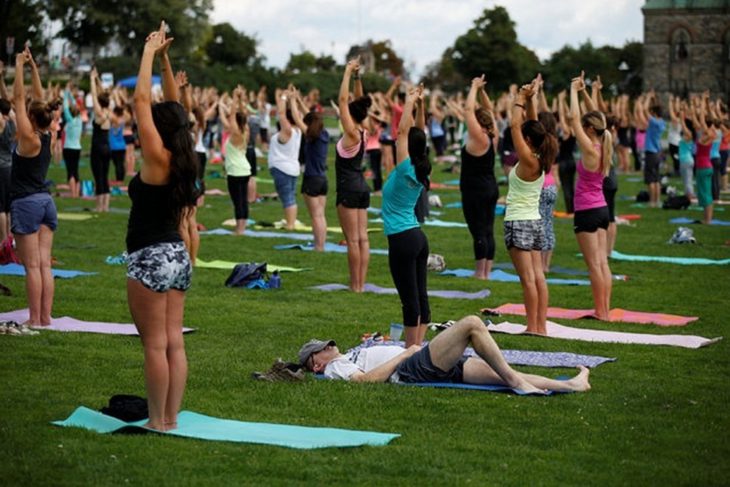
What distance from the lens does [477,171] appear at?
1655 centimetres

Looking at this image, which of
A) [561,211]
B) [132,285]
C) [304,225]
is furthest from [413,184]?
[561,211]

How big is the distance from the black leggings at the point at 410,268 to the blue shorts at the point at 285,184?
32.4 feet

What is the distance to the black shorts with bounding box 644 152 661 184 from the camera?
28020 mm

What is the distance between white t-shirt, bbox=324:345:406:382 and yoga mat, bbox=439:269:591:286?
268 inches

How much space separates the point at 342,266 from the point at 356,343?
6.06 metres

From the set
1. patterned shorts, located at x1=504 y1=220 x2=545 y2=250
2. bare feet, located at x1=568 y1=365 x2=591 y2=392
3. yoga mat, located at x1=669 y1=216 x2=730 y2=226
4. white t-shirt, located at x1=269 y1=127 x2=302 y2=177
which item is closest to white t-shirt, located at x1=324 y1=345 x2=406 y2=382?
bare feet, located at x1=568 y1=365 x2=591 y2=392

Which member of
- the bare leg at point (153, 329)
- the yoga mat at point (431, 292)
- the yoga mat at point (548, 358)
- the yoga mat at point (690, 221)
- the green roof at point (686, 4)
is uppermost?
the green roof at point (686, 4)

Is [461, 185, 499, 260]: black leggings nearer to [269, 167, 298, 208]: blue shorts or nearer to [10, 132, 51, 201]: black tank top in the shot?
[269, 167, 298, 208]: blue shorts

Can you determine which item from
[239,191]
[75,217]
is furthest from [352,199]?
[75,217]

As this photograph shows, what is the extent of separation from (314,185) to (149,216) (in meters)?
10.9

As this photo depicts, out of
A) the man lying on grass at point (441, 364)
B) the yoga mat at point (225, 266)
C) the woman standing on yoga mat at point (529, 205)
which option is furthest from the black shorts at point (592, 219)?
the yoga mat at point (225, 266)

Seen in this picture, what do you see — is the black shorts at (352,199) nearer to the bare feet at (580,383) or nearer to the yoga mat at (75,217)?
the bare feet at (580,383)

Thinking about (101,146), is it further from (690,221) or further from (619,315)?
(619,315)

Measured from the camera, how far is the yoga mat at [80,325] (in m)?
12.2
